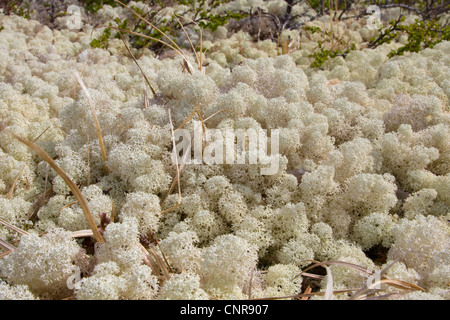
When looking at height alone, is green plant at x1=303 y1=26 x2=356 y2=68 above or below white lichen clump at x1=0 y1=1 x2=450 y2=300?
above

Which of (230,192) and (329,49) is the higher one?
(329,49)

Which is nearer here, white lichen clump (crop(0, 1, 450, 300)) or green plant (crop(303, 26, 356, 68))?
white lichen clump (crop(0, 1, 450, 300))

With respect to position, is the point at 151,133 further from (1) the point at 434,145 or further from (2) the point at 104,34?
(2) the point at 104,34

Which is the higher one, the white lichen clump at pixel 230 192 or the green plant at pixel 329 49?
the green plant at pixel 329 49

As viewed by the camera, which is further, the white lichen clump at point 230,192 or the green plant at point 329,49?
the green plant at point 329,49

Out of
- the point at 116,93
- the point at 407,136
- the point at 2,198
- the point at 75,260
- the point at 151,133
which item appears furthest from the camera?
the point at 116,93

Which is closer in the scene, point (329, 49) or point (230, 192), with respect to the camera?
point (230, 192)

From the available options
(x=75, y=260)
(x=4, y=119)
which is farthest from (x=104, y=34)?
(x=75, y=260)
